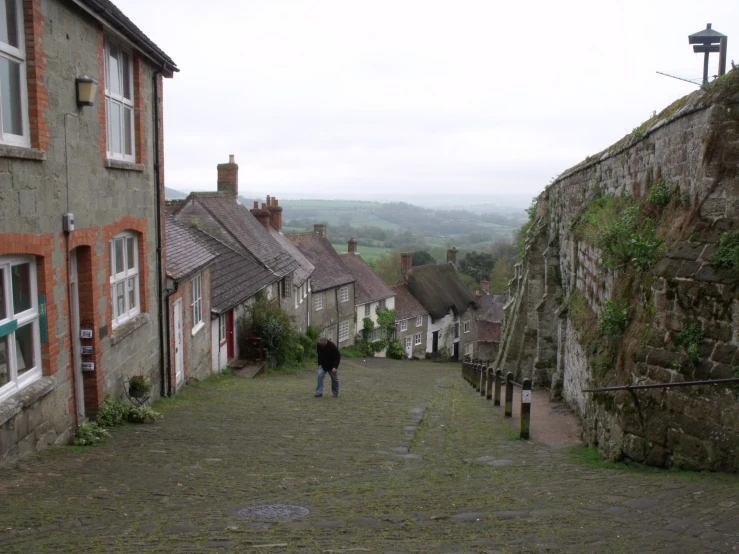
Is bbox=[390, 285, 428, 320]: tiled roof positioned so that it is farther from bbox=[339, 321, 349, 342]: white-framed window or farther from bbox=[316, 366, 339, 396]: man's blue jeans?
bbox=[316, 366, 339, 396]: man's blue jeans

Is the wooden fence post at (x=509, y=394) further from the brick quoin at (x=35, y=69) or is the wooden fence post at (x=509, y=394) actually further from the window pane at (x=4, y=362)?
the brick quoin at (x=35, y=69)

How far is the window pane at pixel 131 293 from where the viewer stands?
36.0 ft

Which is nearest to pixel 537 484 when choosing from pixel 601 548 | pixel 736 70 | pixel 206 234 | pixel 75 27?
pixel 601 548

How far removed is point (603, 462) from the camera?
7406 mm

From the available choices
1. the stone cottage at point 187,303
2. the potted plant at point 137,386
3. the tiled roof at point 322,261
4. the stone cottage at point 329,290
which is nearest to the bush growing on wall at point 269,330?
the stone cottage at point 187,303

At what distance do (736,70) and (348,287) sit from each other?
32.2m

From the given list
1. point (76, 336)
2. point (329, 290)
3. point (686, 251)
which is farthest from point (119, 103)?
point (329, 290)

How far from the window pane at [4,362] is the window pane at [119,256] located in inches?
140

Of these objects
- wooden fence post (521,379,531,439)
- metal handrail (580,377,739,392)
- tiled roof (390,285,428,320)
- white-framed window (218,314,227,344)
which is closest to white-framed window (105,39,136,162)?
wooden fence post (521,379,531,439)

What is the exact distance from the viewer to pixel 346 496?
661 centimetres

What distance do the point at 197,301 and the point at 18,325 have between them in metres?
8.81

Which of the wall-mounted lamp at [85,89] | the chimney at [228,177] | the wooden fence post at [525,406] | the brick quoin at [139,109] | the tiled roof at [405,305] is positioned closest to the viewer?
the wall-mounted lamp at [85,89]

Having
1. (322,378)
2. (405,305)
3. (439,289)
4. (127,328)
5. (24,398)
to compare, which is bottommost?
(405,305)

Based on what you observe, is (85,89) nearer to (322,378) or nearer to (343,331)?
(322,378)
